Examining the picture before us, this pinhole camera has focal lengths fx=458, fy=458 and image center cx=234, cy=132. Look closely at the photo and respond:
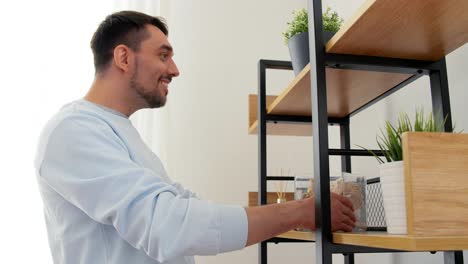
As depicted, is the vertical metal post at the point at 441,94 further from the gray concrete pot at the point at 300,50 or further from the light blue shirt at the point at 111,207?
the light blue shirt at the point at 111,207

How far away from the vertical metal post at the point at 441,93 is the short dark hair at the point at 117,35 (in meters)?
0.78

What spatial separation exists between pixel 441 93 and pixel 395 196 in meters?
0.40

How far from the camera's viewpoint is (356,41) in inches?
35.5

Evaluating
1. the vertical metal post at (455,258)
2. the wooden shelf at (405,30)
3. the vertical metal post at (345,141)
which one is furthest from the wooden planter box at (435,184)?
the vertical metal post at (345,141)

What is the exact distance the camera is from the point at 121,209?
90cm

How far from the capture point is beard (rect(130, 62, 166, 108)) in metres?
1.28

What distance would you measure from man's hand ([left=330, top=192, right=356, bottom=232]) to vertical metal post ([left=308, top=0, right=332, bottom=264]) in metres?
0.02

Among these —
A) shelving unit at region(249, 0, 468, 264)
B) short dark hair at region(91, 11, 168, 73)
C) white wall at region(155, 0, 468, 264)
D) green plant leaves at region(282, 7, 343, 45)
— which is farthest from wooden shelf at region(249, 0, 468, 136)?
white wall at region(155, 0, 468, 264)

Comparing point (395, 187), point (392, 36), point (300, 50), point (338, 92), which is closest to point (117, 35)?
point (300, 50)

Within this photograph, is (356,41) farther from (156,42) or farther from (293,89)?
(156,42)

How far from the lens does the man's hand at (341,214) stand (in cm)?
90

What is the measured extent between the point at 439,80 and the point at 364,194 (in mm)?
312

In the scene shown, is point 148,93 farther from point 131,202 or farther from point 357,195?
point 357,195

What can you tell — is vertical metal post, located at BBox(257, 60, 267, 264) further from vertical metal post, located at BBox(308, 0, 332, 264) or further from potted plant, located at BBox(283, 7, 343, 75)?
vertical metal post, located at BBox(308, 0, 332, 264)
